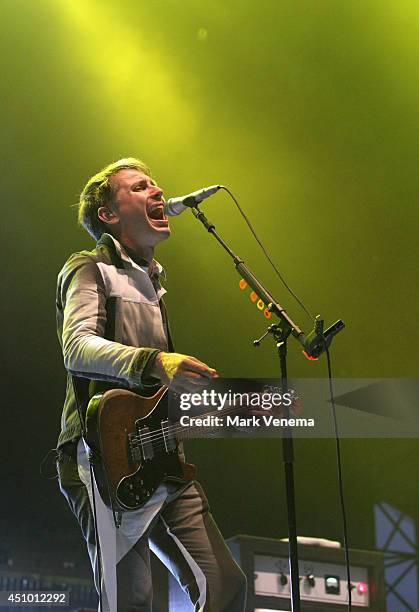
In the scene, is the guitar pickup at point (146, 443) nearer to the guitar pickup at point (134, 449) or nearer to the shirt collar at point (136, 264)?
the guitar pickup at point (134, 449)

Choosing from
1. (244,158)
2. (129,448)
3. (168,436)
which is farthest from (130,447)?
(244,158)

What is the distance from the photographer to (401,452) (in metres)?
3.13

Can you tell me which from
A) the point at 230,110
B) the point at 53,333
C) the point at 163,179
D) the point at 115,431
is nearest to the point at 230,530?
the point at 53,333

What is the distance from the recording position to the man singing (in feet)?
5.88

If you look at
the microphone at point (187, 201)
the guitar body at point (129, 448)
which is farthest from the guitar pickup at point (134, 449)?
the microphone at point (187, 201)

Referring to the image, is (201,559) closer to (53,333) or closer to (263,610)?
(263,610)

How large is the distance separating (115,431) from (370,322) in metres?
1.76

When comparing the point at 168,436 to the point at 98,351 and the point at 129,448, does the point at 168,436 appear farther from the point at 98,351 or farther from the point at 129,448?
the point at 98,351

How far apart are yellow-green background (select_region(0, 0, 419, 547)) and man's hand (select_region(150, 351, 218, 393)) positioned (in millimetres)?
1392

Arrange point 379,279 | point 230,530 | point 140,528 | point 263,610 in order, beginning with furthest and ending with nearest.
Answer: point 379,279 → point 230,530 → point 263,610 → point 140,528

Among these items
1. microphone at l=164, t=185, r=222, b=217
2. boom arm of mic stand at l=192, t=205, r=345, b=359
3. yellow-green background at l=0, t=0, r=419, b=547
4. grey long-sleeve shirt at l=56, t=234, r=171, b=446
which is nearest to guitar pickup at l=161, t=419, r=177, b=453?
grey long-sleeve shirt at l=56, t=234, r=171, b=446

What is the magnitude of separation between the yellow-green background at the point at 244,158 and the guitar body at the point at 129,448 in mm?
1242

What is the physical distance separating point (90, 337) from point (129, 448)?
28 cm

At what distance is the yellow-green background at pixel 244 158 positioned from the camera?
10.5ft
